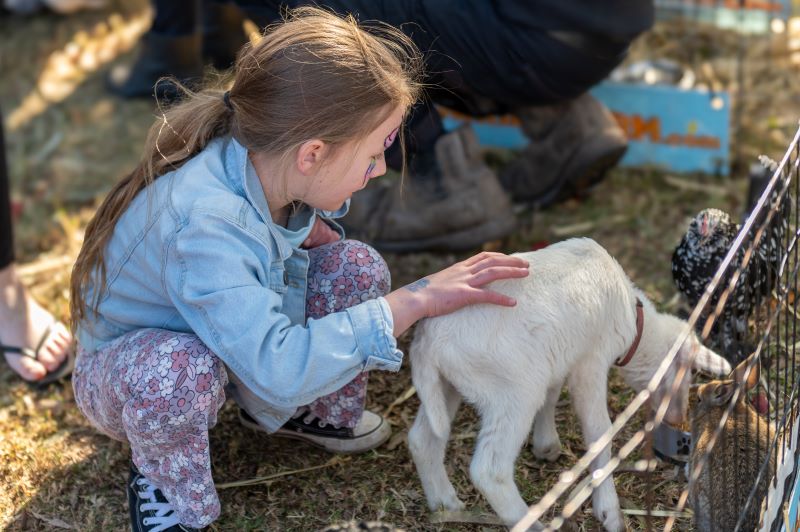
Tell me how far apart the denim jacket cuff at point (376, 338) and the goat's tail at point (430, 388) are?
10cm

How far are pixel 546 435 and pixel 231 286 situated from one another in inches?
37.5

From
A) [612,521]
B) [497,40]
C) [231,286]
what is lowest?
[612,521]

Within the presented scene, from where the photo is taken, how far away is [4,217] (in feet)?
9.66

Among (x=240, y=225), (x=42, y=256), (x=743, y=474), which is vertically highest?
(x=240, y=225)

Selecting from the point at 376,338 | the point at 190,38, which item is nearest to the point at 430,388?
the point at 376,338

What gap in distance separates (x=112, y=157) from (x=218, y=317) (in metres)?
2.69

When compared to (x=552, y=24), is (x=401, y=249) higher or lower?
lower

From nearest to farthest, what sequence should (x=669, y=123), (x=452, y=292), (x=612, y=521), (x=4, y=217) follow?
(x=452, y=292) < (x=612, y=521) < (x=4, y=217) < (x=669, y=123)

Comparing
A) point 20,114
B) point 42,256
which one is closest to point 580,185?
point 42,256

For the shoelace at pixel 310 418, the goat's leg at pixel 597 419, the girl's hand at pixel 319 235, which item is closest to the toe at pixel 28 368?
the shoelace at pixel 310 418

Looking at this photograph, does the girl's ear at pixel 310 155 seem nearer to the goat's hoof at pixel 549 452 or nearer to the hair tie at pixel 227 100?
the hair tie at pixel 227 100

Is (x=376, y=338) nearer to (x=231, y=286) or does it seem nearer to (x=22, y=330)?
(x=231, y=286)

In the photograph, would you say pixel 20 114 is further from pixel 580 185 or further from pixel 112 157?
pixel 580 185

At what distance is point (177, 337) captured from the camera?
2111 mm
